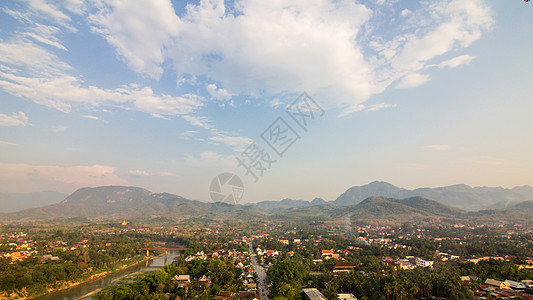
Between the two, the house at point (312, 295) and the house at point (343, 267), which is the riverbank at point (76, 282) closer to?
the house at point (312, 295)

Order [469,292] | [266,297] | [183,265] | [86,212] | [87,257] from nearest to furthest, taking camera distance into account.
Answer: [469,292]
[266,297]
[183,265]
[87,257]
[86,212]


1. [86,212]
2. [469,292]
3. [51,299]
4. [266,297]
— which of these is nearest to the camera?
[469,292]

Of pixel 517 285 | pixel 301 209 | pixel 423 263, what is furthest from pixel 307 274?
pixel 301 209

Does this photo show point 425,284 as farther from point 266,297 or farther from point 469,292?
point 266,297

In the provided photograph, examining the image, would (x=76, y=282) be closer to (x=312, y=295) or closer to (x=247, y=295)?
(x=247, y=295)

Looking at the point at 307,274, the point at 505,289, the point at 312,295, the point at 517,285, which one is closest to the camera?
the point at 312,295

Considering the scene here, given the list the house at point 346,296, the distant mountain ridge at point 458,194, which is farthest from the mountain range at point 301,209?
the house at point 346,296

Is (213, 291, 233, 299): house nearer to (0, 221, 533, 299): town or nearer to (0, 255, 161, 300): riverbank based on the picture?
(0, 221, 533, 299): town

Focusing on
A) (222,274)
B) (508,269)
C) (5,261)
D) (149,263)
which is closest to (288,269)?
(222,274)
